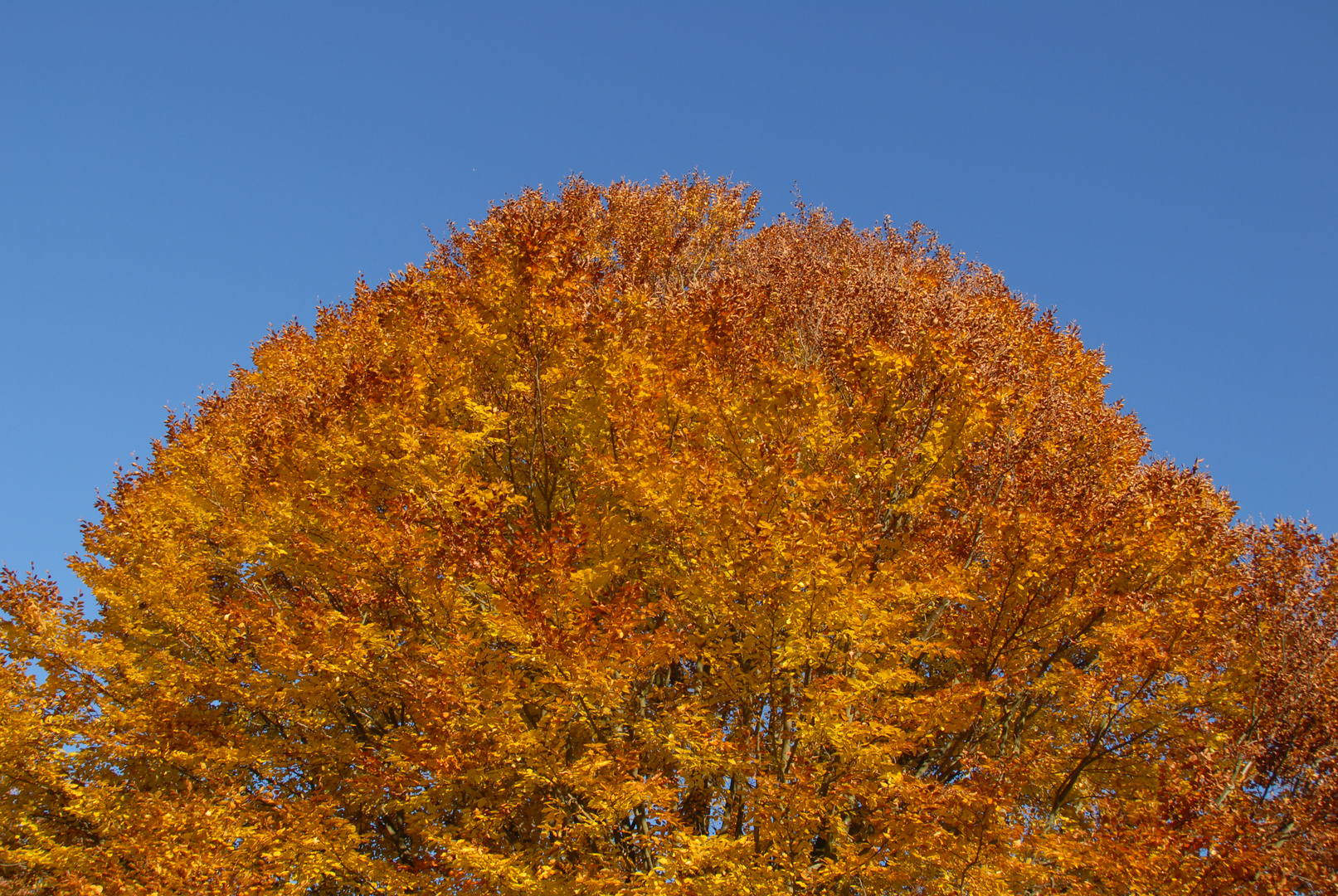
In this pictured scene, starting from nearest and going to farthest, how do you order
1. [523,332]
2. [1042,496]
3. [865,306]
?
[1042,496]
[523,332]
[865,306]

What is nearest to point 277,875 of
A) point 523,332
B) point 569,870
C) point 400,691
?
point 400,691

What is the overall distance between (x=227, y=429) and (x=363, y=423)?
4715 mm

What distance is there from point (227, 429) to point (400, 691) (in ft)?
26.5

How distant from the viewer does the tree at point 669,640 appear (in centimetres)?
746

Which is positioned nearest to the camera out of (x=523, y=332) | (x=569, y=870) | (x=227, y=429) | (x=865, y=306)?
(x=569, y=870)

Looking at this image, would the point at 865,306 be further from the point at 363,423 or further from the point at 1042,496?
the point at 363,423

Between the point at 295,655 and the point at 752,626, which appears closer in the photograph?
the point at 752,626

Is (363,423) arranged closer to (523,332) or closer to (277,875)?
(523,332)

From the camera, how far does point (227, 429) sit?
14273 mm

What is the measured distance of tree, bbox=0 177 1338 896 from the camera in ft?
24.5

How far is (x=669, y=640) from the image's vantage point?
7758mm

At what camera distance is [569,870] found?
7465 mm

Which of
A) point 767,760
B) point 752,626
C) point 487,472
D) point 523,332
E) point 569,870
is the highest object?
point 523,332

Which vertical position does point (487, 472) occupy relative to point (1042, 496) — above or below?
above
